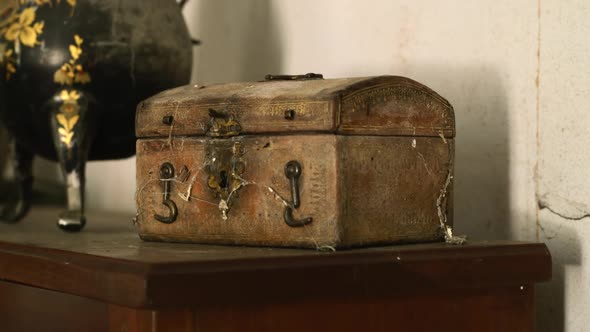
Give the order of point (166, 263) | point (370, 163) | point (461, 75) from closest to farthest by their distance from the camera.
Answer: point (166, 263) < point (370, 163) < point (461, 75)

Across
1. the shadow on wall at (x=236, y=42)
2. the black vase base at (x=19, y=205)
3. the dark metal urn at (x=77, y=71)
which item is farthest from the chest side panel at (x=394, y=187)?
the black vase base at (x=19, y=205)

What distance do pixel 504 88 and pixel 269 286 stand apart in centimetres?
54

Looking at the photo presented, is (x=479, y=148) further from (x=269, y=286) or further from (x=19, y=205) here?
(x=19, y=205)

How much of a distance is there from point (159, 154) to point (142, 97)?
318mm

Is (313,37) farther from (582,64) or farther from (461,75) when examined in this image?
(582,64)

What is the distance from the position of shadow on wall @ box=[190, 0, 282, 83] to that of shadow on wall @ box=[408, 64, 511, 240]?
0.42 m

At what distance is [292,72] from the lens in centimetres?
172

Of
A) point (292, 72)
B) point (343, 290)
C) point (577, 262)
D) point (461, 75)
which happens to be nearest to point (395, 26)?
point (461, 75)

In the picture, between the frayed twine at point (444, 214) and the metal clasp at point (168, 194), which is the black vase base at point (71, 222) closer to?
the metal clasp at point (168, 194)

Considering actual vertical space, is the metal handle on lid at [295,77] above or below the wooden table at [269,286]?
above

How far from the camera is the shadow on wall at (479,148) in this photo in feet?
4.46

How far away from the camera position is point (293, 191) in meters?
1.08

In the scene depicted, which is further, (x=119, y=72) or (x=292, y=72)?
(x=292, y=72)

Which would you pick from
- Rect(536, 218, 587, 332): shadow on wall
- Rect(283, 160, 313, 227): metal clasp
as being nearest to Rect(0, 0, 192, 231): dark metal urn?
Rect(283, 160, 313, 227): metal clasp
